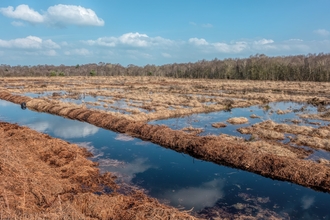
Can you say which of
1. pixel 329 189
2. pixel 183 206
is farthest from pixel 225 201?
pixel 329 189

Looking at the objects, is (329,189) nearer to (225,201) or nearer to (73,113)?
(225,201)

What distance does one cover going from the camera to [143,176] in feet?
32.2

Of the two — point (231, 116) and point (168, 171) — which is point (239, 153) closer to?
point (168, 171)

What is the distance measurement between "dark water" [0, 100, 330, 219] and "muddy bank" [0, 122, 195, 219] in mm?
909

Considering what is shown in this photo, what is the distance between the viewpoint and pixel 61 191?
310 inches

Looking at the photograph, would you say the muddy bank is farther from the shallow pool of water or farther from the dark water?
the shallow pool of water

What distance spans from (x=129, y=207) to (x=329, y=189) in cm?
627

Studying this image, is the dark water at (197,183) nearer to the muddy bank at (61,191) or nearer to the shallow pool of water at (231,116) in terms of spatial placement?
the muddy bank at (61,191)

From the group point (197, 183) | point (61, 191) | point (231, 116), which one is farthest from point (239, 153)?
point (231, 116)

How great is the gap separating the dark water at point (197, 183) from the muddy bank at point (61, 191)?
91cm

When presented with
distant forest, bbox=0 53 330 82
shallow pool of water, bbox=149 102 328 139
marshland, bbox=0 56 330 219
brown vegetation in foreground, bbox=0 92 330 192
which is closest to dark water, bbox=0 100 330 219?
marshland, bbox=0 56 330 219

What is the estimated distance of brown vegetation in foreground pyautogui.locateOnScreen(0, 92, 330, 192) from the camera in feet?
30.0

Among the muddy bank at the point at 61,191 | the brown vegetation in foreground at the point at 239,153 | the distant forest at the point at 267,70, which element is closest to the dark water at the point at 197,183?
the brown vegetation in foreground at the point at 239,153

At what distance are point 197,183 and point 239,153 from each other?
2.65m
